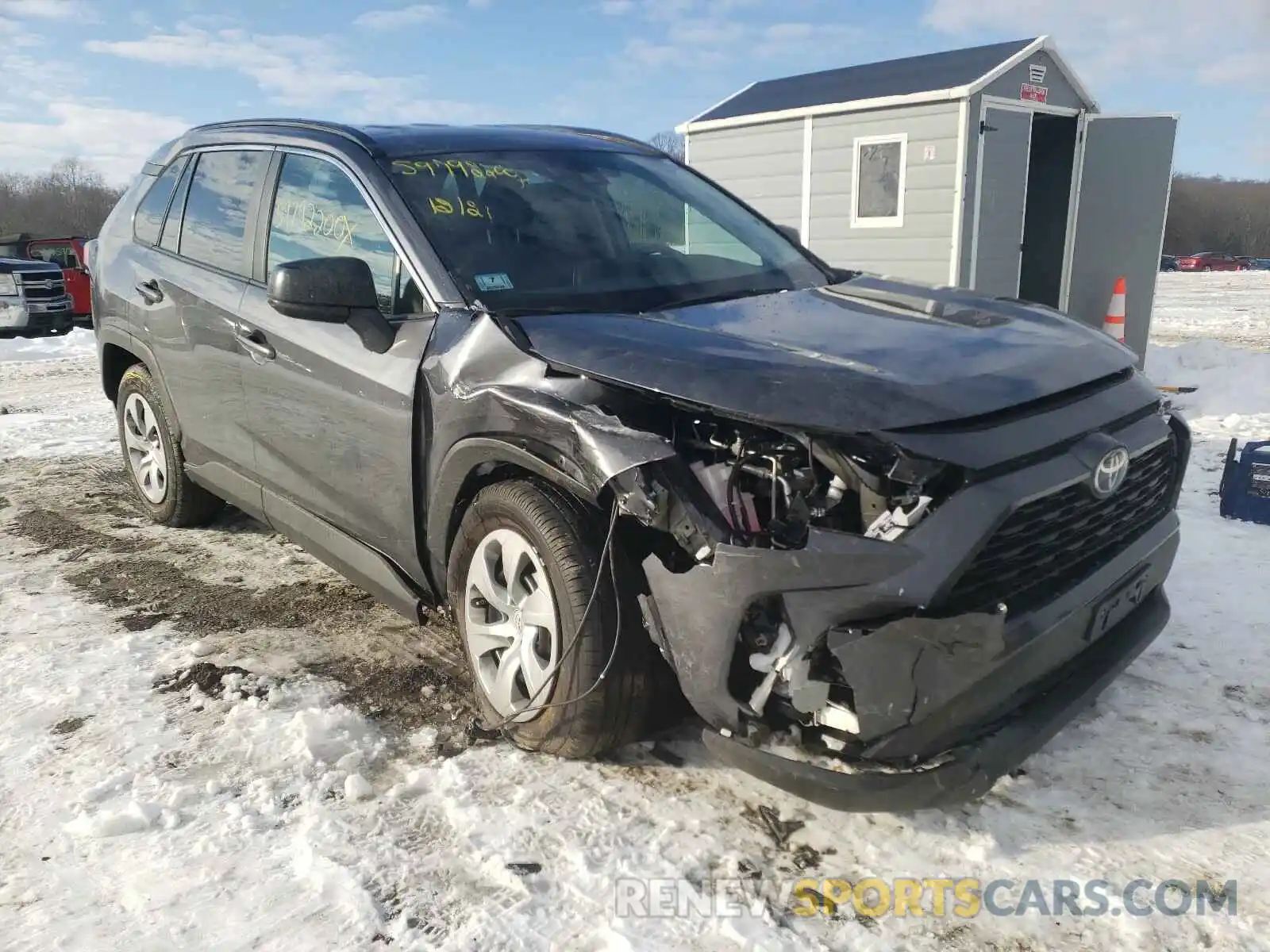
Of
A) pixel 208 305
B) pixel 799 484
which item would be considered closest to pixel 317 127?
pixel 208 305

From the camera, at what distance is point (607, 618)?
8.09 feet

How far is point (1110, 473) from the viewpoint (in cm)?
240

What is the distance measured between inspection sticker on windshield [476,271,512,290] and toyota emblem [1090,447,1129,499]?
173 centimetres

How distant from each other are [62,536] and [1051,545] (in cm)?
485

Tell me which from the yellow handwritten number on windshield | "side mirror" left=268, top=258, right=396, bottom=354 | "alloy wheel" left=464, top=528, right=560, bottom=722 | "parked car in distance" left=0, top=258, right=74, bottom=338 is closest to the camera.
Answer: "alloy wheel" left=464, top=528, right=560, bottom=722

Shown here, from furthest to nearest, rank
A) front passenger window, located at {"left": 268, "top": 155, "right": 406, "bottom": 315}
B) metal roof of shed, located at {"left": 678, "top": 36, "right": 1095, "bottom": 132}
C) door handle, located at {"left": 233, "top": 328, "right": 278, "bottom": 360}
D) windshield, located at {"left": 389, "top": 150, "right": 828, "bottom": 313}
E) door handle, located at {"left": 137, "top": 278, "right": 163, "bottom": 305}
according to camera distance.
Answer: metal roof of shed, located at {"left": 678, "top": 36, "right": 1095, "bottom": 132} → door handle, located at {"left": 137, "top": 278, "right": 163, "bottom": 305} → door handle, located at {"left": 233, "top": 328, "right": 278, "bottom": 360} → front passenger window, located at {"left": 268, "top": 155, "right": 406, "bottom": 315} → windshield, located at {"left": 389, "top": 150, "right": 828, "bottom": 313}

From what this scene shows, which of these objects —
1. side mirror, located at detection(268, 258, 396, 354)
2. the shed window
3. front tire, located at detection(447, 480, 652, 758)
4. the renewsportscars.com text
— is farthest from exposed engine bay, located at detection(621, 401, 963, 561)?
the shed window

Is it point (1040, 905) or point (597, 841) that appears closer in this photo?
point (1040, 905)

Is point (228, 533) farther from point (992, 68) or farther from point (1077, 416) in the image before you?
point (992, 68)

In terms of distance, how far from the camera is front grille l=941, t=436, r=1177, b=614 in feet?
7.08

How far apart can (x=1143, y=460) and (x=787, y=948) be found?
167cm

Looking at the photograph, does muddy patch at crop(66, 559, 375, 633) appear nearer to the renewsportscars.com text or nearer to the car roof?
the car roof

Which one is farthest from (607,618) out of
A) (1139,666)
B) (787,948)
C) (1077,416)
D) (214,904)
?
(1139,666)

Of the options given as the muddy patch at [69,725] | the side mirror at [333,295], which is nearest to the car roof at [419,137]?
the side mirror at [333,295]
